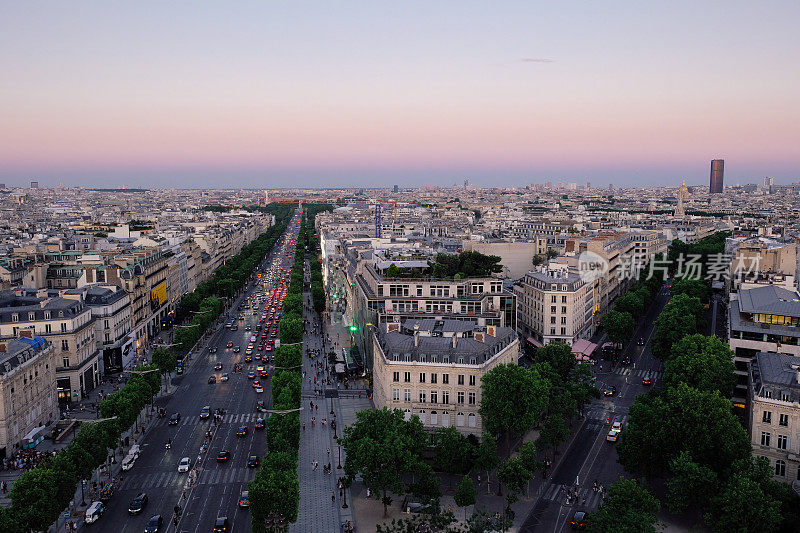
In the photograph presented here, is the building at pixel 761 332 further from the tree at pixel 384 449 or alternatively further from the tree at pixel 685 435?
the tree at pixel 384 449

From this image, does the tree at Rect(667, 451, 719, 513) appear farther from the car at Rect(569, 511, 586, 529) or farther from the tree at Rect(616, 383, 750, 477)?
the car at Rect(569, 511, 586, 529)

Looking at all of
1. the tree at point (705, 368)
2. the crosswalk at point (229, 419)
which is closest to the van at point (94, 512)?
the crosswalk at point (229, 419)

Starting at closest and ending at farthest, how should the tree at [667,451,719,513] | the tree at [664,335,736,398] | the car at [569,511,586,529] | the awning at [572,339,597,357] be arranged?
the tree at [667,451,719,513], the car at [569,511,586,529], the tree at [664,335,736,398], the awning at [572,339,597,357]

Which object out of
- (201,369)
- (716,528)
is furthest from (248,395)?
(716,528)

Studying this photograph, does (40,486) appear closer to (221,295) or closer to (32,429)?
(32,429)

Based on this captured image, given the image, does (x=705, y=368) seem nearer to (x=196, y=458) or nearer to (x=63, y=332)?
(x=196, y=458)

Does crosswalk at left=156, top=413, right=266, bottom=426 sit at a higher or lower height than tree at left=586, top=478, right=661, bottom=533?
lower

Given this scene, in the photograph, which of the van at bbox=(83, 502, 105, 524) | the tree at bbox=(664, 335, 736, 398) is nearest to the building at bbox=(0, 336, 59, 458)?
the van at bbox=(83, 502, 105, 524)
